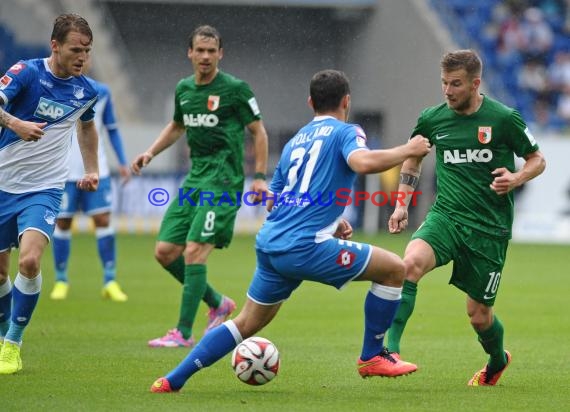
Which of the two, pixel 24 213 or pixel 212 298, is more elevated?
pixel 24 213

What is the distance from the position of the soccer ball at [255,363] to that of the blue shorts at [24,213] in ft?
5.95

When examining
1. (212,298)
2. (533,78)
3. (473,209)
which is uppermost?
(533,78)

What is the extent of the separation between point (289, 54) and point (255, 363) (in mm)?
25614

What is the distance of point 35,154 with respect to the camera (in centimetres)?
819

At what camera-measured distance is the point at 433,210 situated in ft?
26.3

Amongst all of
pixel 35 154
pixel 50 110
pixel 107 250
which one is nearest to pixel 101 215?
pixel 107 250

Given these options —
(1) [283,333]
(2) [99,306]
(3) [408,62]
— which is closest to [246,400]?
(1) [283,333]

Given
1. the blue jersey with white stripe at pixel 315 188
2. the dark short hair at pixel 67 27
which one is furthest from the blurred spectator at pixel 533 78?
the blue jersey with white stripe at pixel 315 188

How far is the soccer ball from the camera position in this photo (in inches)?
276

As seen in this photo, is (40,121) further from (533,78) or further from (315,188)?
(533,78)

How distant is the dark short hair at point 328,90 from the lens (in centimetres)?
682

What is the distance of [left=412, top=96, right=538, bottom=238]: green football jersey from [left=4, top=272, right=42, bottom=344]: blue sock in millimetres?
2909

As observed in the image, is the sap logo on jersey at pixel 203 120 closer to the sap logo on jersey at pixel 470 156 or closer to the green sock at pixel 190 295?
the green sock at pixel 190 295
